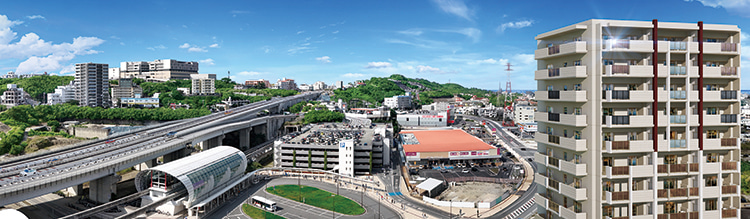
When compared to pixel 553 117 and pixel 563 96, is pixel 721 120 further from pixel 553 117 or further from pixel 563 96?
pixel 553 117

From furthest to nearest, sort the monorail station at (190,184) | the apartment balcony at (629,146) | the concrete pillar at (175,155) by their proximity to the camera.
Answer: the concrete pillar at (175,155)
the monorail station at (190,184)
the apartment balcony at (629,146)

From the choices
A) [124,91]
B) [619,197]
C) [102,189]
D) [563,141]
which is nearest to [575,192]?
[619,197]

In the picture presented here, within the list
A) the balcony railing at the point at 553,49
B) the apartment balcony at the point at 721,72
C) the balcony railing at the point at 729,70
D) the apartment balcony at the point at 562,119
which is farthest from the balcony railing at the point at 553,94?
the balcony railing at the point at 729,70

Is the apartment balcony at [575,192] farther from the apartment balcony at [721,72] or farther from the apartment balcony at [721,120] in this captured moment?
the apartment balcony at [721,72]

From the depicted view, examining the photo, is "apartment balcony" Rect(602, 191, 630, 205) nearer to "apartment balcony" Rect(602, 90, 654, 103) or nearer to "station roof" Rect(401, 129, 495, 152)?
"apartment balcony" Rect(602, 90, 654, 103)

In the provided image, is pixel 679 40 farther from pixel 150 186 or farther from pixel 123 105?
pixel 123 105

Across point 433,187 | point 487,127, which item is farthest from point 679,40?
point 487,127
